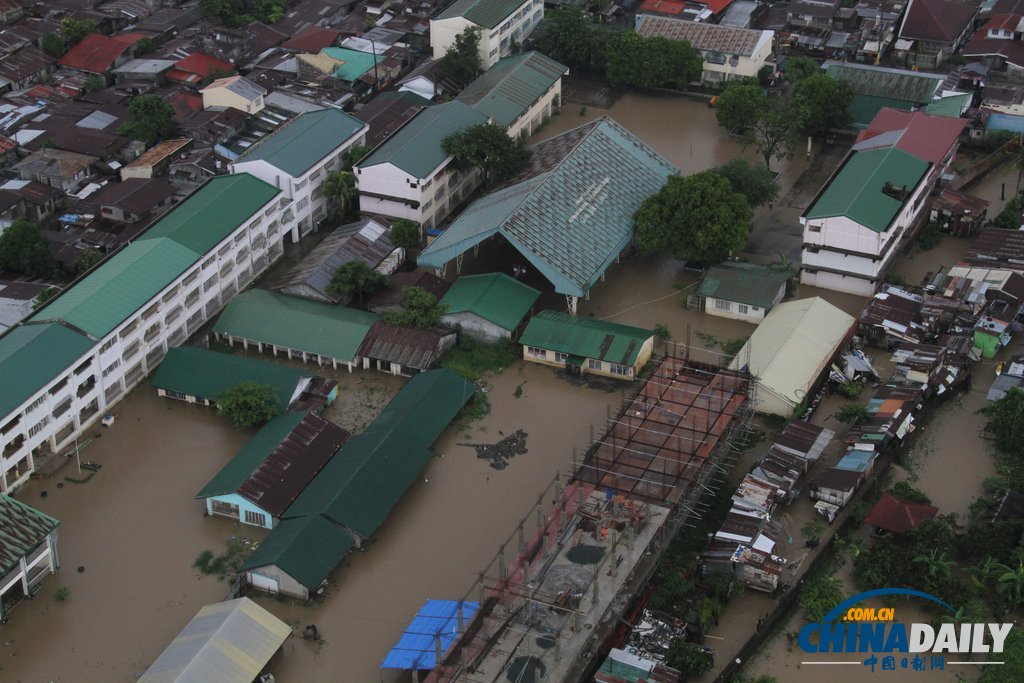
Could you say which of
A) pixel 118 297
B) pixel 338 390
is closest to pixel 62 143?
pixel 118 297

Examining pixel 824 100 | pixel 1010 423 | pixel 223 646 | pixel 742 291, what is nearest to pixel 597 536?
pixel 223 646

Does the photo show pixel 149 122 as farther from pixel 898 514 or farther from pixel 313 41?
pixel 898 514

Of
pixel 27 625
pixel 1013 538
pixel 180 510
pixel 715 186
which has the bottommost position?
pixel 27 625

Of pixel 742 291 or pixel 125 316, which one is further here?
pixel 742 291

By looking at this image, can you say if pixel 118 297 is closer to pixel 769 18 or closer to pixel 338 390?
pixel 338 390

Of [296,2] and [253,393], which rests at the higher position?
[296,2]

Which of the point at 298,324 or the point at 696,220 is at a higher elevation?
the point at 696,220
